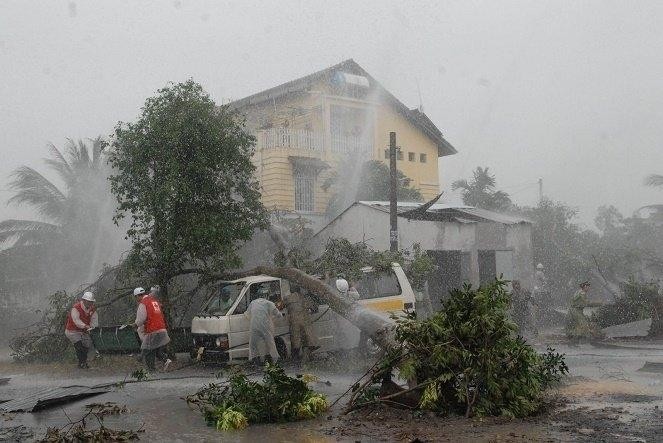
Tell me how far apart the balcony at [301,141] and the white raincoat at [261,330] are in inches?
637

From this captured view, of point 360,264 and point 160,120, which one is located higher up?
point 160,120

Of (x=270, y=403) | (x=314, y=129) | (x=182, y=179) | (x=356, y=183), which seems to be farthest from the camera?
(x=314, y=129)

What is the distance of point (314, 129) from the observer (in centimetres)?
3020

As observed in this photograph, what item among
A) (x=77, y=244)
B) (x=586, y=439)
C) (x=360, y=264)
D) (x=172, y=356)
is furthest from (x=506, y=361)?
(x=77, y=244)

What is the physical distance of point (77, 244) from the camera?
26.9 metres

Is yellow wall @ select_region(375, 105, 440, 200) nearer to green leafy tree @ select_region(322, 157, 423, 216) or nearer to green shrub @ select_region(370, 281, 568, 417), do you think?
green leafy tree @ select_region(322, 157, 423, 216)

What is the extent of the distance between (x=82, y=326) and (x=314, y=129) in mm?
17265

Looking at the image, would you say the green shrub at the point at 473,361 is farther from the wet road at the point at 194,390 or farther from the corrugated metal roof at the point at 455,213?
the corrugated metal roof at the point at 455,213

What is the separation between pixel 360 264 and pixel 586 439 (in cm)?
862

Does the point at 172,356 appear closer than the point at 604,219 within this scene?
Yes

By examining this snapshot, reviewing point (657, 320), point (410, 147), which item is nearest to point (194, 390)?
point (657, 320)

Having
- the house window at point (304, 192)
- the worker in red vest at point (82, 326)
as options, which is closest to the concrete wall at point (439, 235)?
the house window at point (304, 192)

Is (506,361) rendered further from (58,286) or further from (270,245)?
(58,286)

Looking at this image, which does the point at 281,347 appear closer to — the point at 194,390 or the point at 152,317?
the point at 152,317
